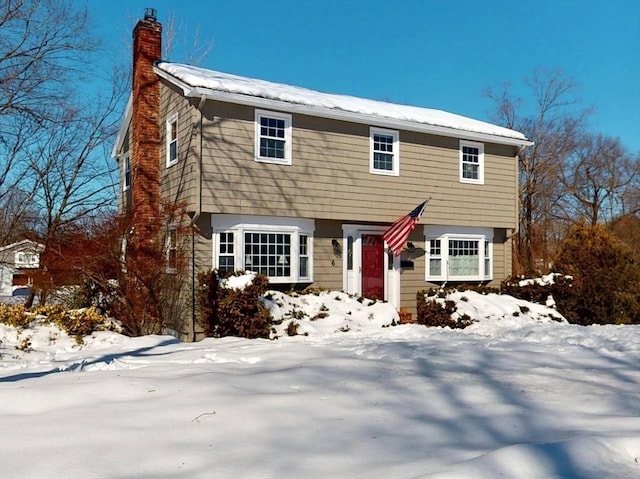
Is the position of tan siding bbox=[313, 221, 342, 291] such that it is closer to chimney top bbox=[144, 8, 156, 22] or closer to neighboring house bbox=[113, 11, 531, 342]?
neighboring house bbox=[113, 11, 531, 342]

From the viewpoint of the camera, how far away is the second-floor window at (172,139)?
12.6 m

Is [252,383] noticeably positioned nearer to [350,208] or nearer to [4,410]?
[4,410]

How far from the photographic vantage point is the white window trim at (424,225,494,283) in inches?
582

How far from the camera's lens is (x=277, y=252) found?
12461mm

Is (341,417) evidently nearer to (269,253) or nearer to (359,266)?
(269,253)

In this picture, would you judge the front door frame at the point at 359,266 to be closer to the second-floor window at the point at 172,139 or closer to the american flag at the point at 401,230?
the american flag at the point at 401,230

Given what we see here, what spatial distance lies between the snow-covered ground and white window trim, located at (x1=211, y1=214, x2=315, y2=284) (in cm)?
499

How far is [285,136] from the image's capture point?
12.5 meters

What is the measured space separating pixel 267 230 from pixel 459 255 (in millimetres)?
6103

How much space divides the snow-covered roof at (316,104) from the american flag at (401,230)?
244 centimetres

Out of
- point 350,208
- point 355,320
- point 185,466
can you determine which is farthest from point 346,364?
point 350,208

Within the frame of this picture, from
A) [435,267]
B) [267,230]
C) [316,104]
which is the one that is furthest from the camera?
[435,267]

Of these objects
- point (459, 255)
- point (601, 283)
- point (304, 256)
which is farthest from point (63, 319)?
point (601, 283)

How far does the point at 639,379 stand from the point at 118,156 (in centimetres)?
1641
